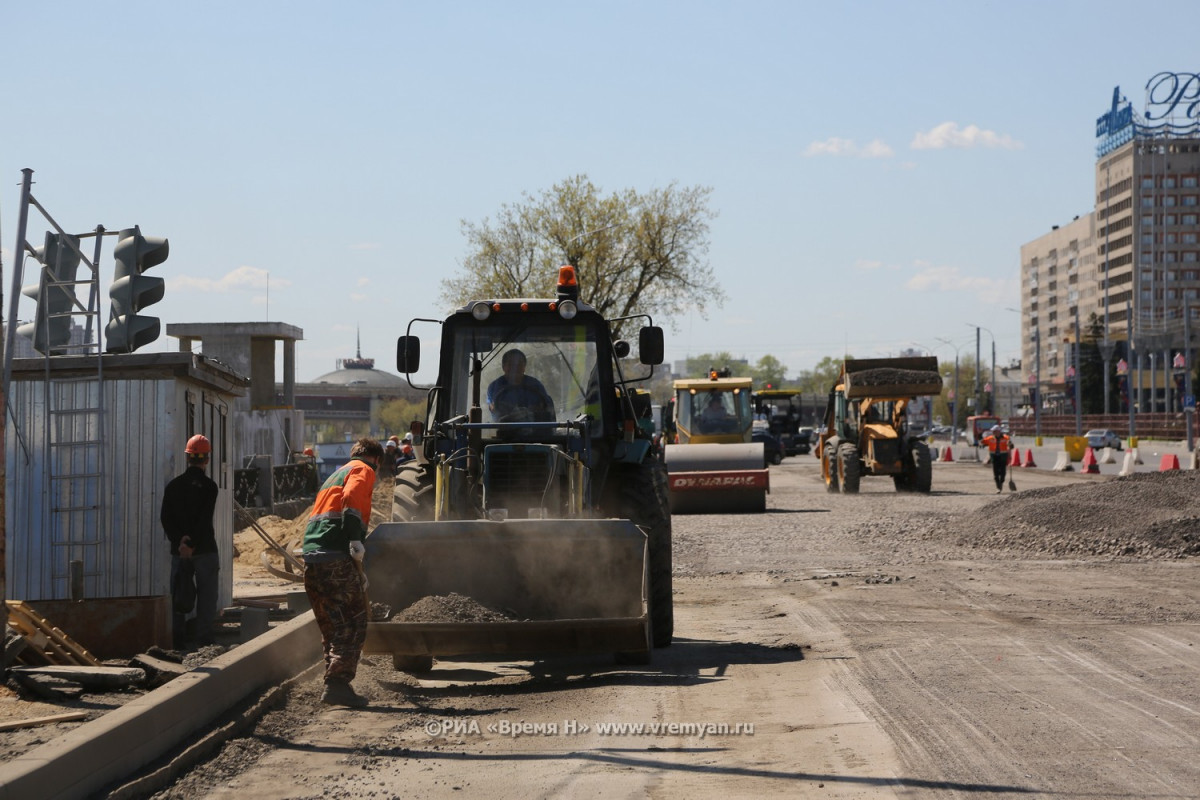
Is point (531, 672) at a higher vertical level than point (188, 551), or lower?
lower

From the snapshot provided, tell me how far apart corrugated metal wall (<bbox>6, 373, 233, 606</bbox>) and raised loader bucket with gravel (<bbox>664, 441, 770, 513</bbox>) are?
1652cm

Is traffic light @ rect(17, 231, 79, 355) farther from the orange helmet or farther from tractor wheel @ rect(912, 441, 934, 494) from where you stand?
tractor wheel @ rect(912, 441, 934, 494)

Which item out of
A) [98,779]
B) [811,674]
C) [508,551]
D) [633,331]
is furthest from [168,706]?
[633,331]

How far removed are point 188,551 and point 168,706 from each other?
13.2 ft

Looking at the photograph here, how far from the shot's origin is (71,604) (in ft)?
37.1

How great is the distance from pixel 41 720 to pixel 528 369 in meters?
4.87

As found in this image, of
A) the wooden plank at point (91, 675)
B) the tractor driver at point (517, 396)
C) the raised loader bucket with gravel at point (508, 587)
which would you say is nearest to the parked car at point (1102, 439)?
the tractor driver at point (517, 396)

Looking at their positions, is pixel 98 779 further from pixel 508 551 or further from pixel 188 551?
pixel 188 551

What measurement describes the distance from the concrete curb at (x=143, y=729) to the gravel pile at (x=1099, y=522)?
1262 cm

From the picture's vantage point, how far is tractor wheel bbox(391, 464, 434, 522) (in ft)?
35.4

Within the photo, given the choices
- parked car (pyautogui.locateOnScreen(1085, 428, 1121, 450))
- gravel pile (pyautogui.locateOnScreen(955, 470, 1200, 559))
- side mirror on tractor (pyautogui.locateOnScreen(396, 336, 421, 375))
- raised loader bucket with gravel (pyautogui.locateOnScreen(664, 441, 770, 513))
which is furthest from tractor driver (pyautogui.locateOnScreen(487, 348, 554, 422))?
parked car (pyautogui.locateOnScreen(1085, 428, 1121, 450))

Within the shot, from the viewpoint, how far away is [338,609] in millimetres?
8852

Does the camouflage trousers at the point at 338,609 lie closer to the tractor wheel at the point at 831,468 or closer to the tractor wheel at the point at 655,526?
the tractor wheel at the point at 655,526

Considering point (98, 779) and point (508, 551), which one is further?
point (508, 551)
